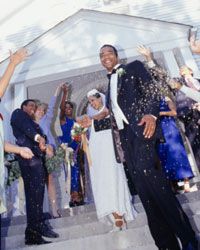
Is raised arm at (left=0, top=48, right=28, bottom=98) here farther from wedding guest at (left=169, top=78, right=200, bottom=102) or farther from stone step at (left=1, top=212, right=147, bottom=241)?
stone step at (left=1, top=212, right=147, bottom=241)

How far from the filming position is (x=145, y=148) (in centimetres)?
308

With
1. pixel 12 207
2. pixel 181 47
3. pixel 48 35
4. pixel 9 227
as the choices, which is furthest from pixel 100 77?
pixel 9 227

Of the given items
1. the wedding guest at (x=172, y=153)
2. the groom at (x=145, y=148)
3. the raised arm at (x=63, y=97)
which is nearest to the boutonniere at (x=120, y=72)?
the groom at (x=145, y=148)

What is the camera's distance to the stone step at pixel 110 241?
3654mm

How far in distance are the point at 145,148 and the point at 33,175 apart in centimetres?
185

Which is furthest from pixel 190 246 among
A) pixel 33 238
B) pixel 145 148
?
pixel 33 238

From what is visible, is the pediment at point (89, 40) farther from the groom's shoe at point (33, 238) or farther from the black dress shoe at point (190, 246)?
Result: the black dress shoe at point (190, 246)

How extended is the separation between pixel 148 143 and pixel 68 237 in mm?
1905

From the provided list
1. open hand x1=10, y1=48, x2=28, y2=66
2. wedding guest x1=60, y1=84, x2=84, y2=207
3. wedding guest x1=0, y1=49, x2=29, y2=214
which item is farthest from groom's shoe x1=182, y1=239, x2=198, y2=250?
wedding guest x1=60, y1=84, x2=84, y2=207

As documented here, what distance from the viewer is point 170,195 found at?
290cm

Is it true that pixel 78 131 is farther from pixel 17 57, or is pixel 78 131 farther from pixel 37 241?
pixel 17 57

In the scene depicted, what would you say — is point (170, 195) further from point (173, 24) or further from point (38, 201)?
point (173, 24)

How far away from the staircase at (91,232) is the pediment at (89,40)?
377 centimetres

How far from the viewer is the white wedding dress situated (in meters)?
4.03
